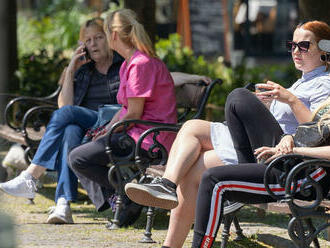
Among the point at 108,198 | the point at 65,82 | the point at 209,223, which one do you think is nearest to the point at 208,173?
the point at 209,223

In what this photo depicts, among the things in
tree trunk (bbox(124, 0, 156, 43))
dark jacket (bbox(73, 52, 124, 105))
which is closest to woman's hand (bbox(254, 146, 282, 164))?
dark jacket (bbox(73, 52, 124, 105))

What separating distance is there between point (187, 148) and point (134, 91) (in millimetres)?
1309

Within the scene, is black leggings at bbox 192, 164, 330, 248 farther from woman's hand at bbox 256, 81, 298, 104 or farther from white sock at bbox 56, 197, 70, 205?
white sock at bbox 56, 197, 70, 205

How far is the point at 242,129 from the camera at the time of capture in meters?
3.52

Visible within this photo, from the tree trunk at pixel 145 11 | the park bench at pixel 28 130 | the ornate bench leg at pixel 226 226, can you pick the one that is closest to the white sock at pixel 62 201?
the park bench at pixel 28 130

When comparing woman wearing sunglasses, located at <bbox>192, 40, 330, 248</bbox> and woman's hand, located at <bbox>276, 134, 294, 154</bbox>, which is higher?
woman's hand, located at <bbox>276, 134, 294, 154</bbox>

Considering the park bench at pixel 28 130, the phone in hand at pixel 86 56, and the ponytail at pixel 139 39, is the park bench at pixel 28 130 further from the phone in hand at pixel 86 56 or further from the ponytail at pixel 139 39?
the ponytail at pixel 139 39

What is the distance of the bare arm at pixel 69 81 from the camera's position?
19.3ft

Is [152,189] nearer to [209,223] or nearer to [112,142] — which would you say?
[209,223]

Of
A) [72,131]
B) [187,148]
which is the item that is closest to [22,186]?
[72,131]

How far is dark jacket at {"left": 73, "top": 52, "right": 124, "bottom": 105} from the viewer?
5.84 metres

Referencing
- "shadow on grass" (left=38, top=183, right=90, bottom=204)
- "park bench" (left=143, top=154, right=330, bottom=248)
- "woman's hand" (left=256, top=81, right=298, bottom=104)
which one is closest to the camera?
"park bench" (left=143, top=154, right=330, bottom=248)

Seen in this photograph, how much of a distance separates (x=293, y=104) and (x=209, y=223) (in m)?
0.70

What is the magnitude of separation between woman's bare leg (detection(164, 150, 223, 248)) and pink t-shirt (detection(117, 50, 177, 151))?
49.0 inches
